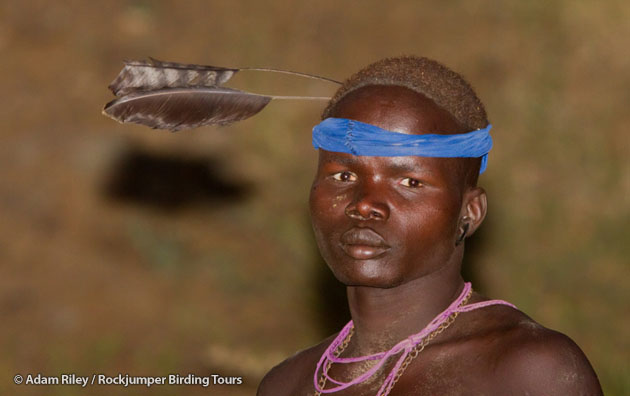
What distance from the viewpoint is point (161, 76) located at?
4.18 meters

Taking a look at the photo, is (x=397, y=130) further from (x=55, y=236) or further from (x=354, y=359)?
(x=55, y=236)

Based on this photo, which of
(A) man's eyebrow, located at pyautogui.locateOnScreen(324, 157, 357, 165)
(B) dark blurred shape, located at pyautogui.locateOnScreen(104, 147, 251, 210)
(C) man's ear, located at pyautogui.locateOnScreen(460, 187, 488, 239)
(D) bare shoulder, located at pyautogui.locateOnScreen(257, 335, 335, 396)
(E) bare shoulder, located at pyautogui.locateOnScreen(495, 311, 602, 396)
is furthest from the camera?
(B) dark blurred shape, located at pyautogui.locateOnScreen(104, 147, 251, 210)

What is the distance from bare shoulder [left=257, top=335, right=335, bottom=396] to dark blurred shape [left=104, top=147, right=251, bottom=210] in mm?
6166

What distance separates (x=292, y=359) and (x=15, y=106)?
736cm

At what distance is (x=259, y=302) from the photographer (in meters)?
10.4

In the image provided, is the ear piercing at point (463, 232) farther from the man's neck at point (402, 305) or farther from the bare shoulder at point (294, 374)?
the bare shoulder at point (294, 374)

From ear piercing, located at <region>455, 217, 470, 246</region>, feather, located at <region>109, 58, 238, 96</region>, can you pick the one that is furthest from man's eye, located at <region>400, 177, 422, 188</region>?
feather, located at <region>109, 58, 238, 96</region>

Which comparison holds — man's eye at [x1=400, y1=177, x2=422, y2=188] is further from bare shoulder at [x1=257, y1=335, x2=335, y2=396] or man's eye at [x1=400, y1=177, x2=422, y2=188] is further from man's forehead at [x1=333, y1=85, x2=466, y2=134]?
bare shoulder at [x1=257, y1=335, x2=335, y2=396]

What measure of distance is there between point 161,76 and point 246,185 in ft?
21.9

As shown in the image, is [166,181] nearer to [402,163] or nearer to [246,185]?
[246,185]

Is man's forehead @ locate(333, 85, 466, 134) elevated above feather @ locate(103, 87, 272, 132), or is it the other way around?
feather @ locate(103, 87, 272, 132)

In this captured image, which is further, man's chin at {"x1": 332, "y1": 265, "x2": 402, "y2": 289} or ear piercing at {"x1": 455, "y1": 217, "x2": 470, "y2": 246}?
ear piercing at {"x1": 455, "y1": 217, "x2": 470, "y2": 246}

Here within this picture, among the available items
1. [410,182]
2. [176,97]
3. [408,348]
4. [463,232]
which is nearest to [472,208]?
[463,232]

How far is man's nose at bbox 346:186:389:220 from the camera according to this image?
381cm
